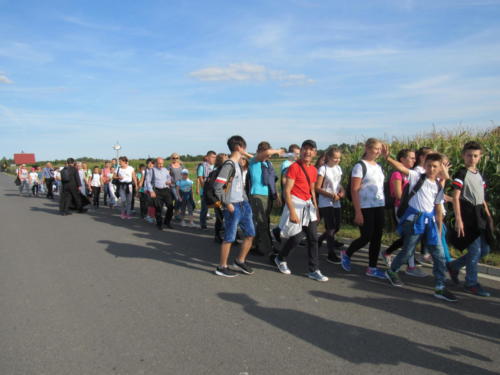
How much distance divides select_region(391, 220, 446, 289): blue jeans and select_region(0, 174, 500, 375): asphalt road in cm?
27

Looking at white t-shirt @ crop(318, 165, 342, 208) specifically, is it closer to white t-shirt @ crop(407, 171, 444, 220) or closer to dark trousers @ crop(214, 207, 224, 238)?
white t-shirt @ crop(407, 171, 444, 220)

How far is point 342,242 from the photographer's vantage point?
22.8ft

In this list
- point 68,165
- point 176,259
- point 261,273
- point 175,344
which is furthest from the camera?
point 68,165

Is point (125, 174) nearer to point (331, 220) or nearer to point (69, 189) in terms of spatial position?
point (69, 189)

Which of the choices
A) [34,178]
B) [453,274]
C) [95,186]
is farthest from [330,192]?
[34,178]

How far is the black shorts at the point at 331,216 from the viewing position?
5.78 m

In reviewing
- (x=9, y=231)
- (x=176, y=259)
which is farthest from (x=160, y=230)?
(x=9, y=231)

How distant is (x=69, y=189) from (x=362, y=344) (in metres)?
11.6

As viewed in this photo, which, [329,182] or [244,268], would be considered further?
[329,182]

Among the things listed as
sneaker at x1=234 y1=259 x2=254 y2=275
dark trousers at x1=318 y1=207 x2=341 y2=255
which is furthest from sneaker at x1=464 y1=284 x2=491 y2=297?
sneaker at x1=234 y1=259 x2=254 y2=275

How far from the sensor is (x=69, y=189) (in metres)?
12.5

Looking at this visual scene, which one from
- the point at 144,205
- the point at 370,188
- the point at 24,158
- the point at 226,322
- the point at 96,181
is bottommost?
the point at 226,322

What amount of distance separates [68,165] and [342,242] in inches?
389

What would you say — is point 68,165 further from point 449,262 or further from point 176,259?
point 449,262
